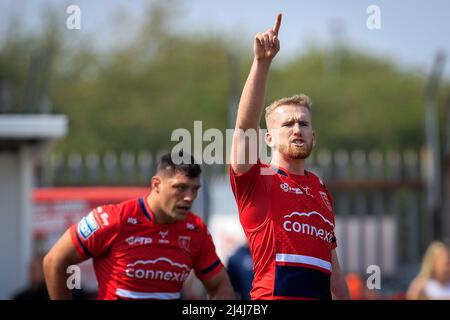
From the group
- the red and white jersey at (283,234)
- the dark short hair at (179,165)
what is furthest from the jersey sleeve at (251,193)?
the dark short hair at (179,165)

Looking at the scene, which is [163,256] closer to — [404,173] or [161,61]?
[404,173]

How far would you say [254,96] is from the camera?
4.04 meters

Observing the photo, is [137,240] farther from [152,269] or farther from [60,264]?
[60,264]

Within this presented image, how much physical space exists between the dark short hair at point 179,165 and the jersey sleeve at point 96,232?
0.44 metres

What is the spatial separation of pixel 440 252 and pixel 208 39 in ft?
83.4

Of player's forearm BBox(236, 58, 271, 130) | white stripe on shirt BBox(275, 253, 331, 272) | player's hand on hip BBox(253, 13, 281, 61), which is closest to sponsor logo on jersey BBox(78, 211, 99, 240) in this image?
white stripe on shirt BBox(275, 253, 331, 272)

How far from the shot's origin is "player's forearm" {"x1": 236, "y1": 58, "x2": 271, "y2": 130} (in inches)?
159

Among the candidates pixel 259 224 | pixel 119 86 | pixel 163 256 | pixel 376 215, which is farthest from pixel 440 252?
pixel 119 86

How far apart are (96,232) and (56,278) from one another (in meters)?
0.39

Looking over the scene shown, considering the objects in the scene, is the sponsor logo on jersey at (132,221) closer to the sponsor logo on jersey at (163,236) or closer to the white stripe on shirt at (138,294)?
the sponsor logo on jersey at (163,236)

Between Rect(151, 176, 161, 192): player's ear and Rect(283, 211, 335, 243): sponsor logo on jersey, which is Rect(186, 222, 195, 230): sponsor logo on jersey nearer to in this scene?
Rect(151, 176, 161, 192): player's ear

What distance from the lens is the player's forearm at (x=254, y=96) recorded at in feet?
13.3

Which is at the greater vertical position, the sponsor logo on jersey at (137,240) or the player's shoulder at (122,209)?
the player's shoulder at (122,209)
